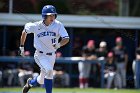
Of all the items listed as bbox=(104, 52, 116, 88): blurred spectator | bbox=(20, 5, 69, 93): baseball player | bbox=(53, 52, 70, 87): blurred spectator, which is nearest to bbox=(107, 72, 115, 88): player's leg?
bbox=(104, 52, 116, 88): blurred spectator

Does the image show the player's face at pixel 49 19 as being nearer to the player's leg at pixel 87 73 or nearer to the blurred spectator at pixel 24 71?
the blurred spectator at pixel 24 71

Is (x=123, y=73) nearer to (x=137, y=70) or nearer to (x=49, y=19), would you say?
(x=137, y=70)

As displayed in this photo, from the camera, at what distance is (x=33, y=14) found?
16906 mm

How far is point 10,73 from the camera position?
621 inches

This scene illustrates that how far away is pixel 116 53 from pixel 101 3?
202 cm

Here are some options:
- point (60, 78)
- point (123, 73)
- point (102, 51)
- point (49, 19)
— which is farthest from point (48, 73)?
point (123, 73)

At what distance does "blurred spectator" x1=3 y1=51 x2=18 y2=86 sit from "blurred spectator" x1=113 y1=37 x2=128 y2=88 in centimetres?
289

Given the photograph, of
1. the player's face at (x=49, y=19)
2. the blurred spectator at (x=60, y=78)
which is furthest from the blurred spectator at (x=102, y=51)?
the player's face at (x=49, y=19)

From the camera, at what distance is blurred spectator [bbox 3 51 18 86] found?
15.8 m

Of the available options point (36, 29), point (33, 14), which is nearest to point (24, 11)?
point (33, 14)

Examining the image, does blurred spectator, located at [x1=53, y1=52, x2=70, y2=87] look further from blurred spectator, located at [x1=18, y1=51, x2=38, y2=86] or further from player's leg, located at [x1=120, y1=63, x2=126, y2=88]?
player's leg, located at [x1=120, y1=63, x2=126, y2=88]

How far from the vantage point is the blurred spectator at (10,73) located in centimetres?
1576

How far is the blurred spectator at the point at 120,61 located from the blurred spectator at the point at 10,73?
9.48ft

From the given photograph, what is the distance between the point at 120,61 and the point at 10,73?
3.14m
